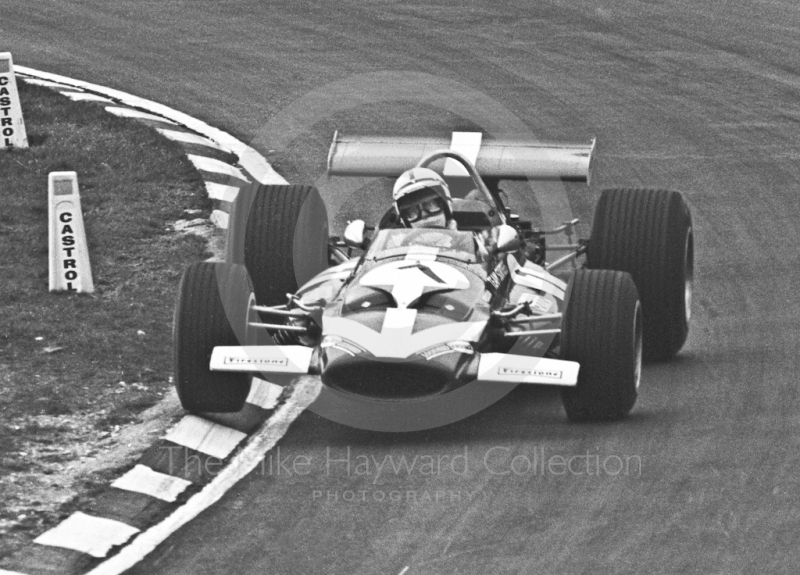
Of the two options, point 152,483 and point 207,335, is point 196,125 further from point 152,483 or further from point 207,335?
point 152,483

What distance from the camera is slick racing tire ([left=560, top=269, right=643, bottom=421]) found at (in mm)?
11039

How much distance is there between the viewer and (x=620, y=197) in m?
12.8

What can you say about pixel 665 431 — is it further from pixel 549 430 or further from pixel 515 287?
pixel 515 287

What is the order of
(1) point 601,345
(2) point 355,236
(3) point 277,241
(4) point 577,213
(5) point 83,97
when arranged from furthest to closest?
(5) point 83,97 < (4) point 577,213 < (3) point 277,241 < (2) point 355,236 < (1) point 601,345

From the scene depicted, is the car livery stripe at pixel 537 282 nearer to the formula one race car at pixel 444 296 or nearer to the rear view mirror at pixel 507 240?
the formula one race car at pixel 444 296

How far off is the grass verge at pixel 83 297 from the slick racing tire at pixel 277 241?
0.82 metres

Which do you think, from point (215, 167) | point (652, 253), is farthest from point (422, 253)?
point (215, 167)

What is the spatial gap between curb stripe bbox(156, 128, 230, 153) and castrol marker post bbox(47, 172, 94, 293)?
4.24 metres

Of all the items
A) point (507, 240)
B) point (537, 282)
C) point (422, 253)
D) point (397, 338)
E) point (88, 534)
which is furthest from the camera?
point (537, 282)

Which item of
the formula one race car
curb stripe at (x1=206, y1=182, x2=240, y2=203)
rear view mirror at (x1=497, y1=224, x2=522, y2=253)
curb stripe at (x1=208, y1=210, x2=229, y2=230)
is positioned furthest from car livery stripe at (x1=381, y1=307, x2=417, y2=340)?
curb stripe at (x1=206, y1=182, x2=240, y2=203)

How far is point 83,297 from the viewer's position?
45.6 feet

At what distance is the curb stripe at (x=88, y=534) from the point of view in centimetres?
975

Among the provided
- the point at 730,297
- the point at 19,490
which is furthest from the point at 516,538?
the point at 730,297

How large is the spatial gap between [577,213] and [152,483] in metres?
6.82
